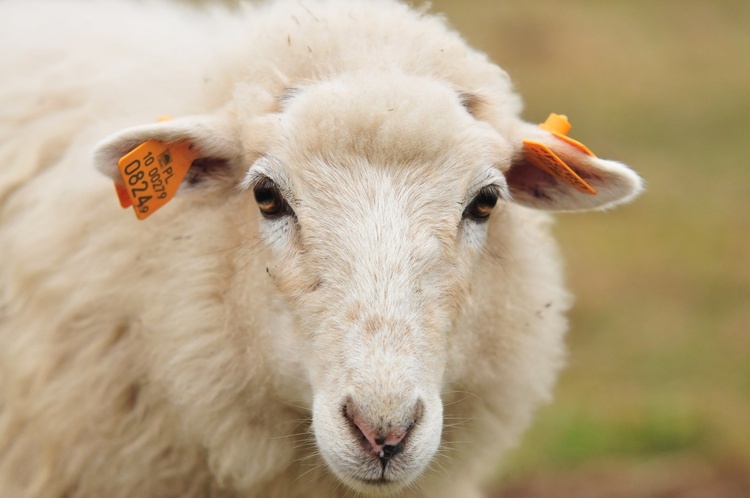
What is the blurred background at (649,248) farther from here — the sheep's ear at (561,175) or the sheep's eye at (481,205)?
the sheep's eye at (481,205)

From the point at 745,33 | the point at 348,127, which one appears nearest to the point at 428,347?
the point at 348,127

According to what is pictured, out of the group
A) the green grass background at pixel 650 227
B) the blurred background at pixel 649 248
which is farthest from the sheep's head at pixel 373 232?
the green grass background at pixel 650 227

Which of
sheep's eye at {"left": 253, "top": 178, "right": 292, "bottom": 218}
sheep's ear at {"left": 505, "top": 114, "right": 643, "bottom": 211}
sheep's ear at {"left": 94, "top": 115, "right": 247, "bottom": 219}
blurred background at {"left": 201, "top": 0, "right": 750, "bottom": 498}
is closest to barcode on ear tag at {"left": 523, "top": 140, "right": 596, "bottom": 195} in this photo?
sheep's ear at {"left": 505, "top": 114, "right": 643, "bottom": 211}

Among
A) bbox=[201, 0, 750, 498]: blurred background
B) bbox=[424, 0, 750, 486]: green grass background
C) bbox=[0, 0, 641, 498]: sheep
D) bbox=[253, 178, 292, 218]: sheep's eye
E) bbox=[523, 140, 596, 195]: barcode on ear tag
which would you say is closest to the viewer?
bbox=[0, 0, 641, 498]: sheep

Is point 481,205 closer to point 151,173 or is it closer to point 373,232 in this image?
point 373,232

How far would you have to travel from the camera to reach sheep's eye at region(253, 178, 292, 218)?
111 inches

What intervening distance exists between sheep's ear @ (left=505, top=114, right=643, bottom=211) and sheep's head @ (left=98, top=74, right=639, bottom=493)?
0.18 feet

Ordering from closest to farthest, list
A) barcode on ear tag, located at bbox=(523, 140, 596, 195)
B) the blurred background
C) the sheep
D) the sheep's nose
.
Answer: the sheep's nose → the sheep → barcode on ear tag, located at bbox=(523, 140, 596, 195) → the blurred background

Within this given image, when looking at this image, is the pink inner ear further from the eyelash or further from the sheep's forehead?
the sheep's forehead

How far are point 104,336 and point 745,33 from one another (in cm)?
1431

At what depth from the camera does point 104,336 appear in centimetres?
311

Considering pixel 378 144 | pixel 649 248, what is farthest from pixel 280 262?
pixel 649 248

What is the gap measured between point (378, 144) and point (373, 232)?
26 centimetres

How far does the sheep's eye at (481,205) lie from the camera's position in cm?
288
